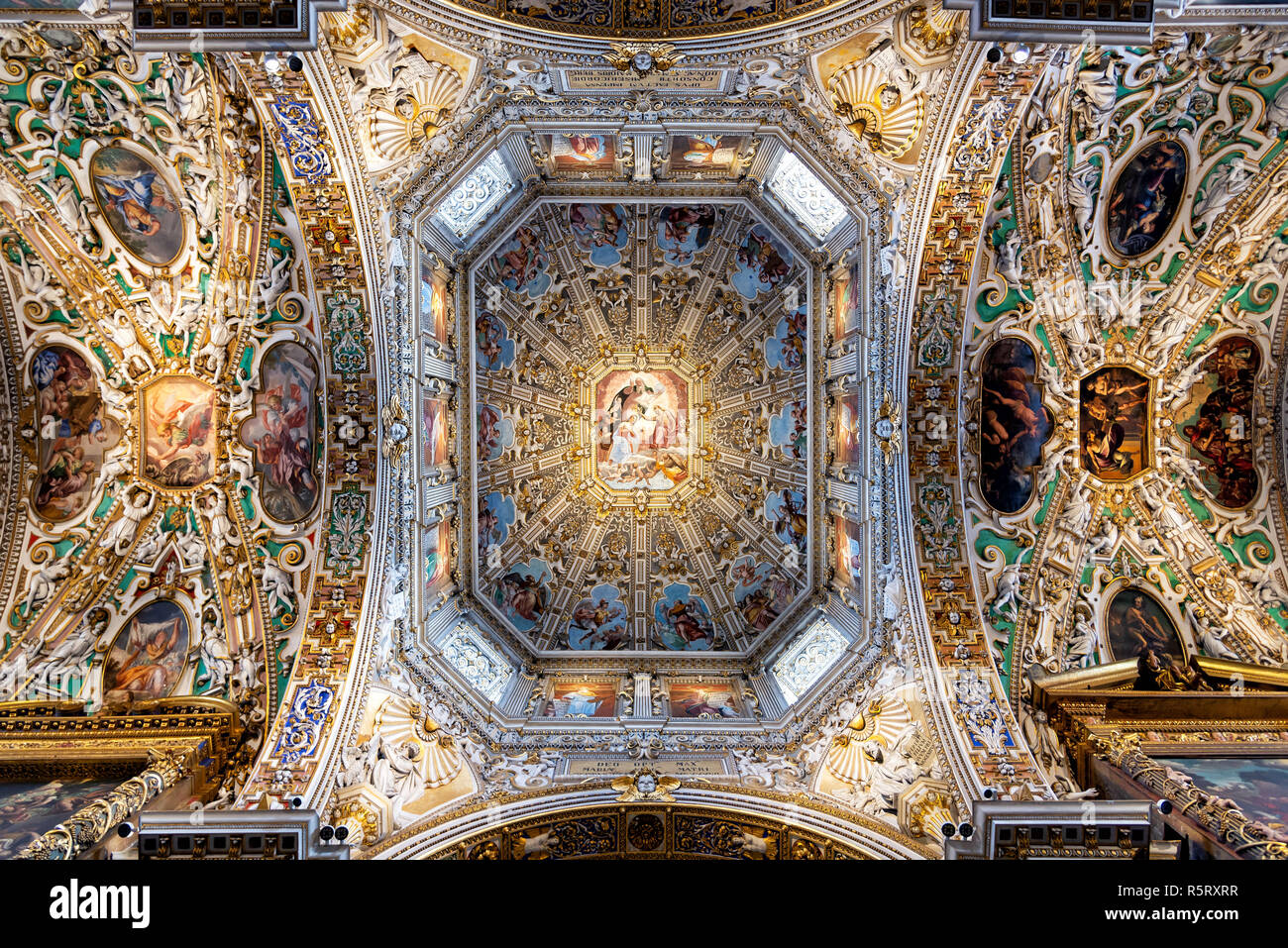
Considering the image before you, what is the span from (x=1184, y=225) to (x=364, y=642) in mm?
17366

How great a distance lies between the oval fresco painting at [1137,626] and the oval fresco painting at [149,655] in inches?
703

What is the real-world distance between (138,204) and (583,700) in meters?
13.3

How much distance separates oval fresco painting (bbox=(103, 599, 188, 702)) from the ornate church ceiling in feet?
0.24

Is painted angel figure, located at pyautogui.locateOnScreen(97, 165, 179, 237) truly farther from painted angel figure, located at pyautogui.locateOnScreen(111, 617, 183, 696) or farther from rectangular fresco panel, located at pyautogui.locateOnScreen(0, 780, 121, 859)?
rectangular fresco panel, located at pyautogui.locateOnScreen(0, 780, 121, 859)

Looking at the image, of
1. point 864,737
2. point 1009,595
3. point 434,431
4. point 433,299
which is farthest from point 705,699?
point 433,299

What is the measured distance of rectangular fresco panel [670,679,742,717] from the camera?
50.8 ft

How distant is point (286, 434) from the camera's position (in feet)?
45.6

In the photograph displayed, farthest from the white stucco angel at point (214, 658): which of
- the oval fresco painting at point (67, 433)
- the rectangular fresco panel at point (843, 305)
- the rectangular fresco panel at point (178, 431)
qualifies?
the rectangular fresco panel at point (843, 305)

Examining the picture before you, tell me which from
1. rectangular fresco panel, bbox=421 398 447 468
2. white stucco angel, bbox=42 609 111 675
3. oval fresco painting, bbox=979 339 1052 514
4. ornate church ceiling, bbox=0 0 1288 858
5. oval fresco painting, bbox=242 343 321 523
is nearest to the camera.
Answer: ornate church ceiling, bbox=0 0 1288 858

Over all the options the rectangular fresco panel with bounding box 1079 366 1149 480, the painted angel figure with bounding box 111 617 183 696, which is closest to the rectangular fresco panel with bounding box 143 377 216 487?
the painted angel figure with bounding box 111 617 183 696

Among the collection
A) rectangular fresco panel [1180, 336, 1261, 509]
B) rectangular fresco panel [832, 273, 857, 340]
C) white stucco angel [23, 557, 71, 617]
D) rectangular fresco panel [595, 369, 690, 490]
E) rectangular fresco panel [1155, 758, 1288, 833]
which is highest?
rectangular fresco panel [832, 273, 857, 340]

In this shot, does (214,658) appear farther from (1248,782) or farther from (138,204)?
(1248,782)

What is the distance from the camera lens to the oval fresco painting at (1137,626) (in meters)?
13.3
